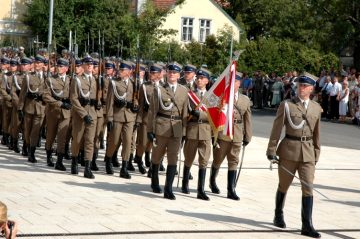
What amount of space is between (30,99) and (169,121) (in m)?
4.69

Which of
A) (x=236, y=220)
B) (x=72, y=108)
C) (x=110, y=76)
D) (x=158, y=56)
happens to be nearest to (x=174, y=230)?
(x=236, y=220)

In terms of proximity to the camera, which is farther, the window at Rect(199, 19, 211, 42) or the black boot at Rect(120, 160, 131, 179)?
the window at Rect(199, 19, 211, 42)

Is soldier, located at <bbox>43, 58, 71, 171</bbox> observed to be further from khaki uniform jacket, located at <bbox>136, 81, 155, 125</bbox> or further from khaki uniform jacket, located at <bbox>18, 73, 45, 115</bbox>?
khaki uniform jacket, located at <bbox>136, 81, 155, 125</bbox>

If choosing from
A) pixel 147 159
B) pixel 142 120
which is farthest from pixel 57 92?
pixel 147 159

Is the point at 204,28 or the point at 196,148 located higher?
the point at 204,28

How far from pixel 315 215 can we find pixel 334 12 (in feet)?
85.5

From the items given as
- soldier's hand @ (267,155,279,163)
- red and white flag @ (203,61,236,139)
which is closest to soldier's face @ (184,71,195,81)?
red and white flag @ (203,61,236,139)

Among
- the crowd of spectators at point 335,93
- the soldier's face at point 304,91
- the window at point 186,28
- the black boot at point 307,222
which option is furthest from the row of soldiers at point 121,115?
the window at point 186,28

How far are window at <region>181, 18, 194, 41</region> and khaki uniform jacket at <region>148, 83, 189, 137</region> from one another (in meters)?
49.7

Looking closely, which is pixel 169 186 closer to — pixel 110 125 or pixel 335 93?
pixel 110 125

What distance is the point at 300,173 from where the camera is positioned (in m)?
10.0

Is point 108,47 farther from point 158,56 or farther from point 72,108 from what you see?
point 72,108

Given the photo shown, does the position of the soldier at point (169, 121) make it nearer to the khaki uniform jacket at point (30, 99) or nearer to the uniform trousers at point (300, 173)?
the uniform trousers at point (300, 173)

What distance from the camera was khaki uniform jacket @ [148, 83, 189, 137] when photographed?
38.6 ft
